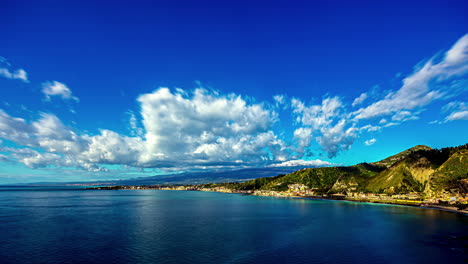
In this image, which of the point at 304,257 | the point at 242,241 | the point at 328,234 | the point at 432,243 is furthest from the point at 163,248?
the point at 432,243

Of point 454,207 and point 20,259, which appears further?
point 454,207

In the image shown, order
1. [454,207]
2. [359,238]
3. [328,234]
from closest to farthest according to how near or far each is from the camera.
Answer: [359,238], [328,234], [454,207]

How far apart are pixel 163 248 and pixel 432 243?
265 feet

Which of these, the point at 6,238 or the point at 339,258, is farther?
the point at 6,238

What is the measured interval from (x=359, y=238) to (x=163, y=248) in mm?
64957

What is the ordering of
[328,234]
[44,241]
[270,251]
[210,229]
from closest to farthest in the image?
1. [270,251]
2. [44,241]
3. [328,234]
4. [210,229]

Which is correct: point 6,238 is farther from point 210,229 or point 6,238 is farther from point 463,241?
point 463,241

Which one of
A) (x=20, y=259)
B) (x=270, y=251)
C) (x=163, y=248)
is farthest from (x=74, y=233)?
(x=270, y=251)

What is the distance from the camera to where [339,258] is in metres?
62.9

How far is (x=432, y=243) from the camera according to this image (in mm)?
78812

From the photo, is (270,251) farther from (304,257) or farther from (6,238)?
(6,238)

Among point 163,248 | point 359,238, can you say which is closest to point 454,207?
point 359,238

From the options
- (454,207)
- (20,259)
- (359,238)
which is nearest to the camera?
(20,259)

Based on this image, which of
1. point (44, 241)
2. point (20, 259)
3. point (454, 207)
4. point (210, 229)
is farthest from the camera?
point (454, 207)
